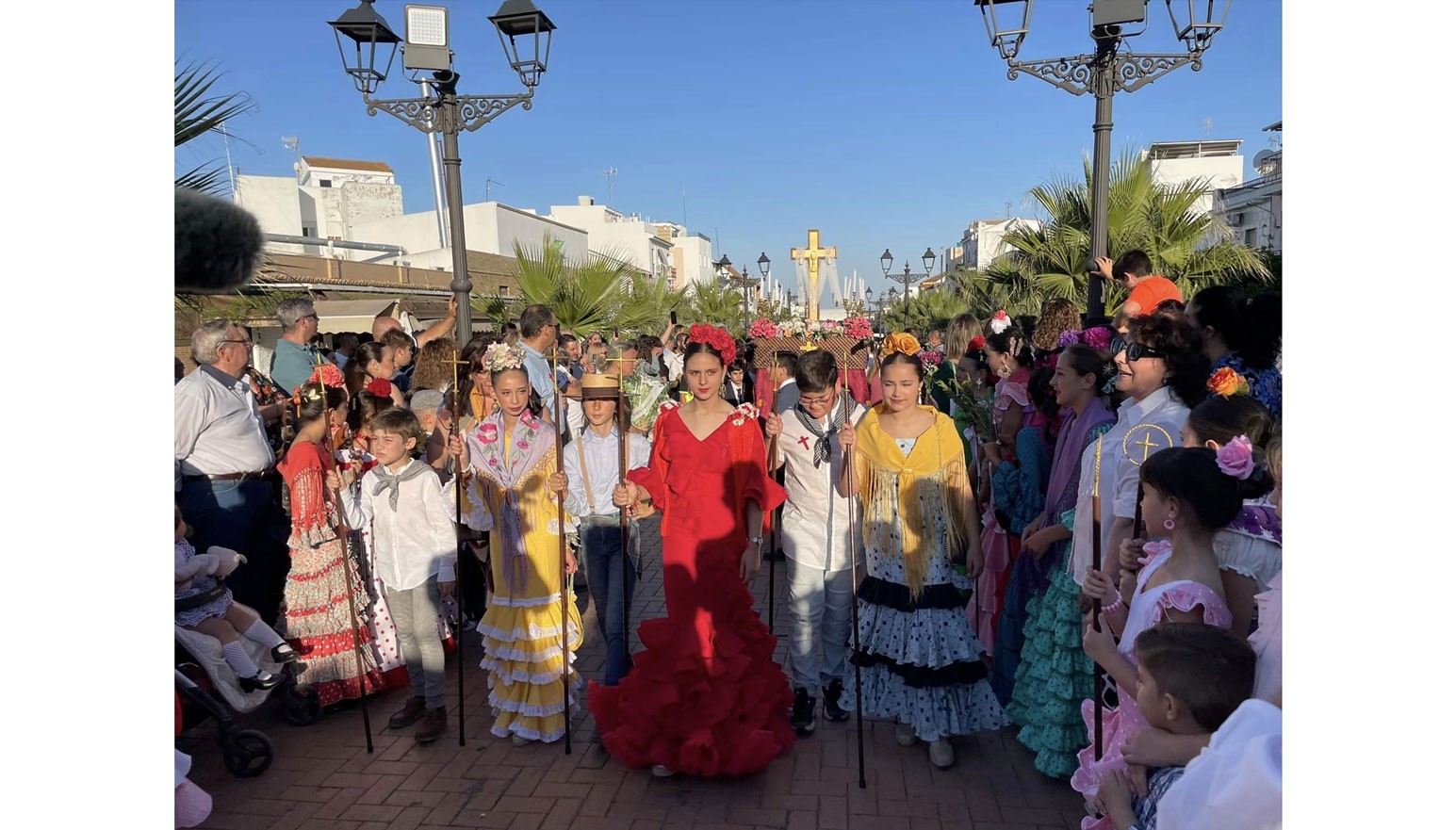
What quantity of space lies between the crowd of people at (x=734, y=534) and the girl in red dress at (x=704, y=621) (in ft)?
0.05

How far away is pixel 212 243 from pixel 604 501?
3.30 m

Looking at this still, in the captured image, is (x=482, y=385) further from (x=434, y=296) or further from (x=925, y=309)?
(x=925, y=309)

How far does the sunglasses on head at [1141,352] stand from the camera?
333 cm

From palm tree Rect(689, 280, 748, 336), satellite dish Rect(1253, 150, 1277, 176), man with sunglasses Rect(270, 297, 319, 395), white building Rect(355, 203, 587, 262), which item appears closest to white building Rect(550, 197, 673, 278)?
white building Rect(355, 203, 587, 262)

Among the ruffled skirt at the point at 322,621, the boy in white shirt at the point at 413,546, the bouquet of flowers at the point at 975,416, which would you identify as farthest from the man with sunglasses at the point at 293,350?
the bouquet of flowers at the point at 975,416

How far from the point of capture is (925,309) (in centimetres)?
2506

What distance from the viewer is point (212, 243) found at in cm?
153

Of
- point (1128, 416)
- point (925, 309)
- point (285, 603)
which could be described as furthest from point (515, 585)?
point (925, 309)

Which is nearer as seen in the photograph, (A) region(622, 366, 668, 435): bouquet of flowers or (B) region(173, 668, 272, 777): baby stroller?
(B) region(173, 668, 272, 777): baby stroller

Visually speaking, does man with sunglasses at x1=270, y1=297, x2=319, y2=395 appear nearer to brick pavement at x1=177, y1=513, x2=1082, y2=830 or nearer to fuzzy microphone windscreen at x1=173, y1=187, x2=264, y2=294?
brick pavement at x1=177, y1=513, x2=1082, y2=830

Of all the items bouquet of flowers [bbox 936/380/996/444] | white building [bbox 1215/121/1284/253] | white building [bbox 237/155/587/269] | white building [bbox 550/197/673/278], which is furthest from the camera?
white building [bbox 550/197/673/278]

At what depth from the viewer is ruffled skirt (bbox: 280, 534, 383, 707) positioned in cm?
482

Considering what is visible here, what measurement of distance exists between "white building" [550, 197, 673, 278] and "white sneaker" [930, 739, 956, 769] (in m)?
61.6

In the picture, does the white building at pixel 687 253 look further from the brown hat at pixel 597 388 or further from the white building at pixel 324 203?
the brown hat at pixel 597 388
